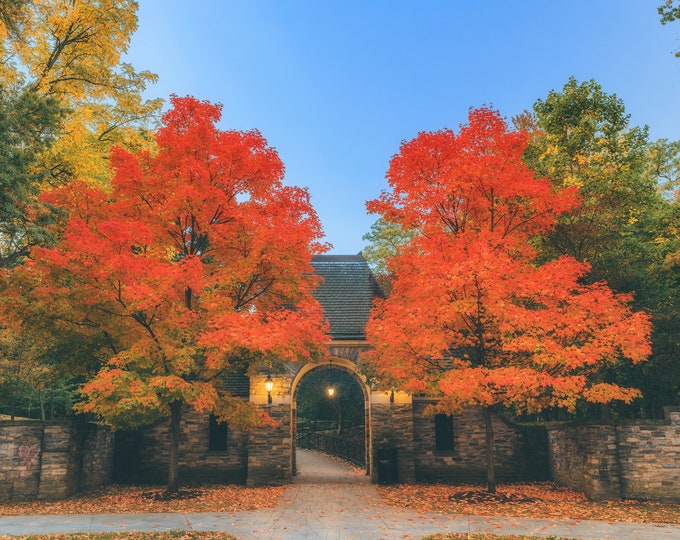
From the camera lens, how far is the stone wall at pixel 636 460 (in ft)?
45.8

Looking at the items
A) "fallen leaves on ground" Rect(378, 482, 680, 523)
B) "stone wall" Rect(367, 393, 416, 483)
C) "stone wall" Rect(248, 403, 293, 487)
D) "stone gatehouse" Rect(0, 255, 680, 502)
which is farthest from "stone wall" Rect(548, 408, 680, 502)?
"stone wall" Rect(248, 403, 293, 487)

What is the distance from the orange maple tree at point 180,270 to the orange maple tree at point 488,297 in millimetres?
2892

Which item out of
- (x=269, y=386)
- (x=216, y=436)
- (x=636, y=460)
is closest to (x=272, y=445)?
(x=269, y=386)

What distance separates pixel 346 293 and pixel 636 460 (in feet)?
38.2

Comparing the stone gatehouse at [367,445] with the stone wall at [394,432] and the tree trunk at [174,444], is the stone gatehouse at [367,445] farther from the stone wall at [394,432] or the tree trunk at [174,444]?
the tree trunk at [174,444]

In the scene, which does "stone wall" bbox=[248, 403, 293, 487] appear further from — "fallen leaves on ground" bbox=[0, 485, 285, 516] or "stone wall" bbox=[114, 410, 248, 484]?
"fallen leaves on ground" bbox=[0, 485, 285, 516]

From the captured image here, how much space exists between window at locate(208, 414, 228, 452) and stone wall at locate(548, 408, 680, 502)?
12.1 metres

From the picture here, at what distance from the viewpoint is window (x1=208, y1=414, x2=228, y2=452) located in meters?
18.7

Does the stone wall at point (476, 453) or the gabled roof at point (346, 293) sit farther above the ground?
the gabled roof at point (346, 293)

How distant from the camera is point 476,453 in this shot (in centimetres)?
1873


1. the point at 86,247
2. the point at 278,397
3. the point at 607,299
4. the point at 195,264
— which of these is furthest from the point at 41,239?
the point at 607,299

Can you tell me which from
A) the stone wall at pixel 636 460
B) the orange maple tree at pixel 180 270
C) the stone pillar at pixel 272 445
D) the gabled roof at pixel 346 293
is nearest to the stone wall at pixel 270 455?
the stone pillar at pixel 272 445

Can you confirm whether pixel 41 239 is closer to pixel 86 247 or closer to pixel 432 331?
pixel 86 247

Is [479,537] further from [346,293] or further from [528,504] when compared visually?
[346,293]
